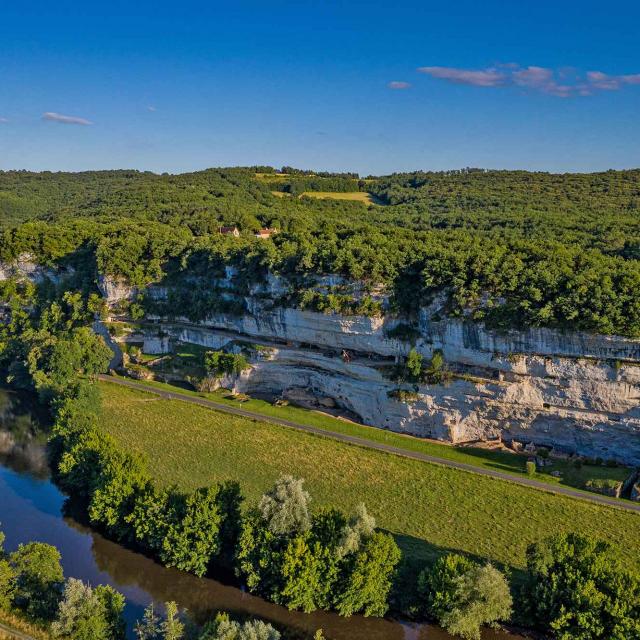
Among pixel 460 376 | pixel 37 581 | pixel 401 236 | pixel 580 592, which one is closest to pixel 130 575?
pixel 37 581

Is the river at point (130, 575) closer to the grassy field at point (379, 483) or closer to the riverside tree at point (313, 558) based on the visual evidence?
the riverside tree at point (313, 558)

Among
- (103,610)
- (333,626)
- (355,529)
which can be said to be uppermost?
(355,529)

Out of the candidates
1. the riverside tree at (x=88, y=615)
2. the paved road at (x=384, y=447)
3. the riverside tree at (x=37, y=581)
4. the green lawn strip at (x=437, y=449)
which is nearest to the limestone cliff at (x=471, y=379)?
the green lawn strip at (x=437, y=449)

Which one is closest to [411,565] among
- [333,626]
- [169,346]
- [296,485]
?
[333,626]

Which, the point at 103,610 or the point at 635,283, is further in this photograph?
the point at 635,283

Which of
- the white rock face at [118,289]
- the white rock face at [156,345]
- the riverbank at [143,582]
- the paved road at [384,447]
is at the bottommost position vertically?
the riverbank at [143,582]

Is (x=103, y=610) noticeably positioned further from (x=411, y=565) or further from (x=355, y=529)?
(x=411, y=565)

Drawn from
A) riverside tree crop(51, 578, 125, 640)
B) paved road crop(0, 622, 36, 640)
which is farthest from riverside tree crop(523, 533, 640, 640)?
paved road crop(0, 622, 36, 640)
